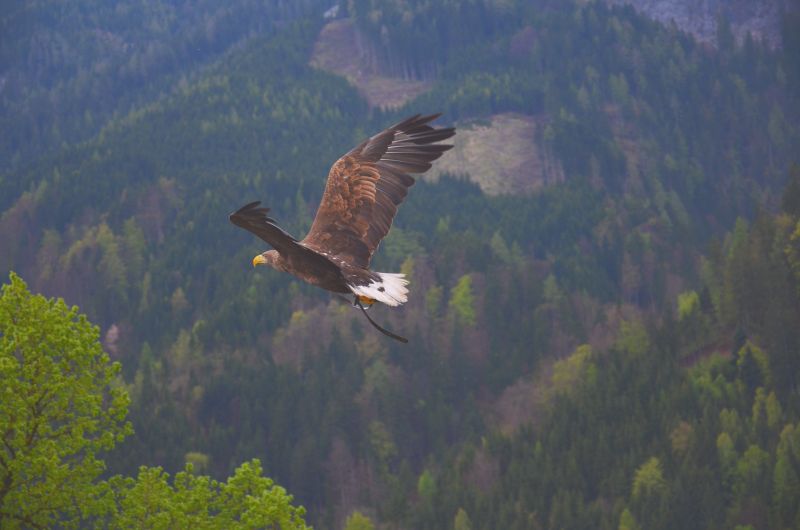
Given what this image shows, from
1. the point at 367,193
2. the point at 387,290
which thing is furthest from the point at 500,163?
the point at 387,290

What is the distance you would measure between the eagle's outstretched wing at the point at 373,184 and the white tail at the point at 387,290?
5.96ft

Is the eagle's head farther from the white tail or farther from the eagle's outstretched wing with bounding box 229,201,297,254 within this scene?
the eagle's outstretched wing with bounding box 229,201,297,254

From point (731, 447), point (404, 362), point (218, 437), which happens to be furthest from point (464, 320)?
point (731, 447)

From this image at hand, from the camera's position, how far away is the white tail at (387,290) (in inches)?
695

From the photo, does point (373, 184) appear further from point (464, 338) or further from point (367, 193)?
point (464, 338)

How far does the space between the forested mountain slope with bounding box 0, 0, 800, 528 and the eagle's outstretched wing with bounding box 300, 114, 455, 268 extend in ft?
212

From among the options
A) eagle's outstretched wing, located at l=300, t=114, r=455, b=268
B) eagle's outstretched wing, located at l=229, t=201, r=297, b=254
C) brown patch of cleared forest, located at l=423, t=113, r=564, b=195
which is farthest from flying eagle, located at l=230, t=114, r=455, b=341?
brown patch of cleared forest, located at l=423, t=113, r=564, b=195

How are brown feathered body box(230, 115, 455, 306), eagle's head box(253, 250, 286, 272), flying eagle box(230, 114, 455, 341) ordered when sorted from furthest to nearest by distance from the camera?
brown feathered body box(230, 115, 455, 306) < flying eagle box(230, 114, 455, 341) < eagle's head box(253, 250, 286, 272)

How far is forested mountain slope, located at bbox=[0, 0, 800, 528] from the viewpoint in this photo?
9275 centimetres

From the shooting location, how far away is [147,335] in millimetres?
146250

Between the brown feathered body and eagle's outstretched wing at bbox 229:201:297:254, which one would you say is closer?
eagle's outstretched wing at bbox 229:201:297:254

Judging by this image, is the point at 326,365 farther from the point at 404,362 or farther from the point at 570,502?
the point at 570,502

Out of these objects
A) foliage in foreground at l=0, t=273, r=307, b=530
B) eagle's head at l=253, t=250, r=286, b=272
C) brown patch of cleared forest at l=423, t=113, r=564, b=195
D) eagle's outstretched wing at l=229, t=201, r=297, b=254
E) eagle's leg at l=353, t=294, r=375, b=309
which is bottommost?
brown patch of cleared forest at l=423, t=113, r=564, b=195

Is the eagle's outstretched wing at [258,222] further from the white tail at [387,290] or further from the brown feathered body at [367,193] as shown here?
the brown feathered body at [367,193]
